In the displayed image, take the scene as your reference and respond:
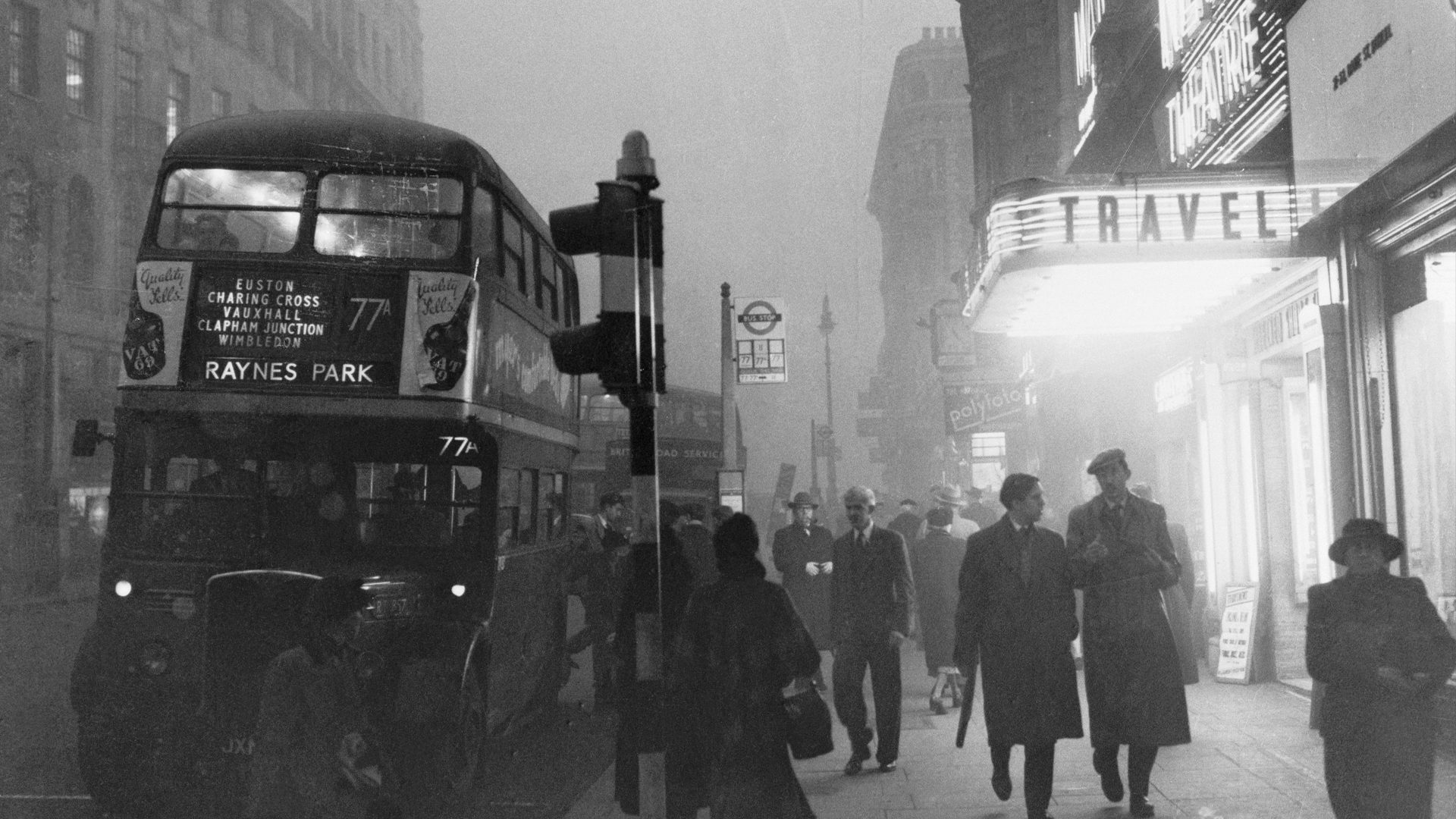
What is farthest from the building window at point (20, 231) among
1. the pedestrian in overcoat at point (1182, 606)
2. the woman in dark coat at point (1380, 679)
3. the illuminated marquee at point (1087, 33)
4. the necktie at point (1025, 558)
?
the woman in dark coat at point (1380, 679)

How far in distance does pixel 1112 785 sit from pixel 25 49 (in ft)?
124

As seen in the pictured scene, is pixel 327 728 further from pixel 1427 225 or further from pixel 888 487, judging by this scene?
pixel 888 487

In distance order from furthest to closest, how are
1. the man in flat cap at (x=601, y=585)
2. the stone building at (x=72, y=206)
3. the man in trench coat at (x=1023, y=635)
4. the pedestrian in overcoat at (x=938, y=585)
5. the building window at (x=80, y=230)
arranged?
the building window at (x=80, y=230) < the stone building at (x=72, y=206) < the pedestrian in overcoat at (x=938, y=585) < the man in flat cap at (x=601, y=585) < the man in trench coat at (x=1023, y=635)

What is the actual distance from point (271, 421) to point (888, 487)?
77609 millimetres

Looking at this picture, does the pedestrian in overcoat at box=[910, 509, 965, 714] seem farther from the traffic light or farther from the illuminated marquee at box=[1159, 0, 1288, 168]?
the traffic light

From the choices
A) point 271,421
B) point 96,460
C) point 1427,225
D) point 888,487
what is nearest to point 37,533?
point 96,460

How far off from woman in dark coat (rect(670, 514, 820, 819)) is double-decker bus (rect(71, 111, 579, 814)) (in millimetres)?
2627

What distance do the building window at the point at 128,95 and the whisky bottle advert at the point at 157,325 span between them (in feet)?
118

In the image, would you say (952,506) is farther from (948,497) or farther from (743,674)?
(743,674)

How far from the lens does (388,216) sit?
8.80m

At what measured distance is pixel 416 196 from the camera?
8820mm

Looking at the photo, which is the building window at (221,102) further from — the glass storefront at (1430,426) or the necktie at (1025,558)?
the necktie at (1025,558)

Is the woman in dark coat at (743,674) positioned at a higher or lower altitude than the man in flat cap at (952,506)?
lower

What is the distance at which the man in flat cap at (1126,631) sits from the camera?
716 centimetres
